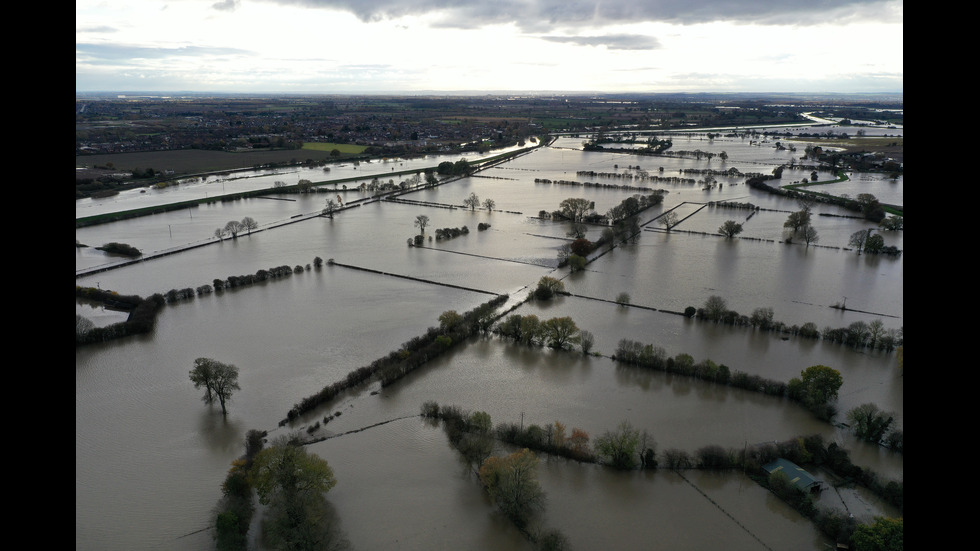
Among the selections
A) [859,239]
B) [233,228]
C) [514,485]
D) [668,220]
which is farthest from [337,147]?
[514,485]

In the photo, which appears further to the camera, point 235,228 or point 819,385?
point 235,228

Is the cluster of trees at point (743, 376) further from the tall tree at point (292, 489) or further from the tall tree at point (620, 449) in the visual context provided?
the tall tree at point (292, 489)

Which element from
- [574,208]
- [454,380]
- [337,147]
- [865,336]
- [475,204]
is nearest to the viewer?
[454,380]

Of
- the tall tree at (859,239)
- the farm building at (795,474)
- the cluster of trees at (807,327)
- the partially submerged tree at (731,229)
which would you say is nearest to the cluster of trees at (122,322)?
the cluster of trees at (807,327)

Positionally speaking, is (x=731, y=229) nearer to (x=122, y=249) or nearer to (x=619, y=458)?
(x=619, y=458)

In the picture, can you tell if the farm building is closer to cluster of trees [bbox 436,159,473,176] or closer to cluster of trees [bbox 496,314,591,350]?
cluster of trees [bbox 496,314,591,350]
